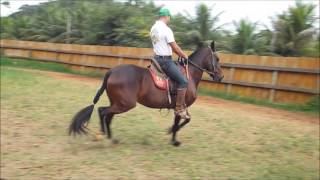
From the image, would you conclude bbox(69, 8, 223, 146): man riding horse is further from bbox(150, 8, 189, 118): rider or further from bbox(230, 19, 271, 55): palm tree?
bbox(230, 19, 271, 55): palm tree

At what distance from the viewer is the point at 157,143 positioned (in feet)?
28.4

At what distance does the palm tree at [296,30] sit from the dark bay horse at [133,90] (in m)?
7.10

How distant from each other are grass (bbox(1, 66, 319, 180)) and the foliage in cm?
206

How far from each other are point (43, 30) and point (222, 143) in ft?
60.5

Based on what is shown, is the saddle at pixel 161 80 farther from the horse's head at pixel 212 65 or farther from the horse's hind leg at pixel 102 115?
the horse's hind leg at pixel 102 115

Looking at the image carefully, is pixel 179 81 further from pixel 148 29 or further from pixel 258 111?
pixel 148 29

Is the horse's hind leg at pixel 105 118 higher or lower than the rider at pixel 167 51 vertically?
lower

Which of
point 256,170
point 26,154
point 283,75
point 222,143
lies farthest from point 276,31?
point 26,154

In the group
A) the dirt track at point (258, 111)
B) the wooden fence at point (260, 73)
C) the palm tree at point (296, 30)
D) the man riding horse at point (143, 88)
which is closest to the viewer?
the man riding horse at point (143, 88)

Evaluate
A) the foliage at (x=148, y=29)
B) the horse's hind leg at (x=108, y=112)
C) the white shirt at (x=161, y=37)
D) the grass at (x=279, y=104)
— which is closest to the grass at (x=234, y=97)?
the grass at (x=279, y=104)

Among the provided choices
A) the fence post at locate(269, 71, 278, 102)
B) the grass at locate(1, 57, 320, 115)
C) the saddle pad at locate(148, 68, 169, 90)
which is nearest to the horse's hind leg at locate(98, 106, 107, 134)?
the saddle pad at locate(148, 68, 169, 90)

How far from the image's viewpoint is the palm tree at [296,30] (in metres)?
14.8

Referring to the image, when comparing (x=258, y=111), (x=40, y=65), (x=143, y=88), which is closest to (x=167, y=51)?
(x=143, y=88)

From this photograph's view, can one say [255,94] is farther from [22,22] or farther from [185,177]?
[22,22]
